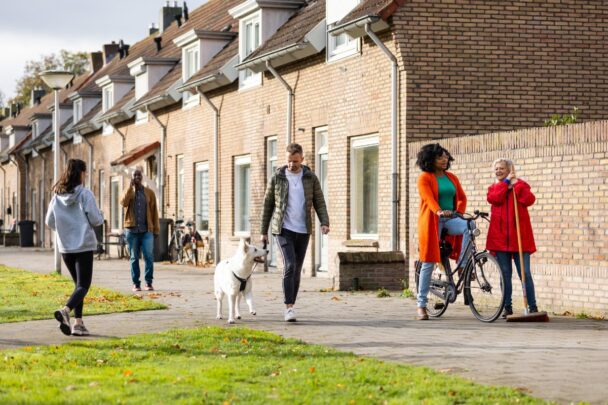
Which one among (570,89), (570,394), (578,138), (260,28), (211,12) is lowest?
(570,394)

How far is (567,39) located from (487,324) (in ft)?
28.5

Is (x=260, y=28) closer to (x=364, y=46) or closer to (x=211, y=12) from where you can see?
(x=364, y=46)

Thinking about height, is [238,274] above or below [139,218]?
below

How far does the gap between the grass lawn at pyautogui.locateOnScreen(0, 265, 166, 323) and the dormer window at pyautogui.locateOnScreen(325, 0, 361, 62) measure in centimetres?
619

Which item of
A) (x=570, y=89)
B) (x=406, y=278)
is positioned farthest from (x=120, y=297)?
(x=570, y=89)

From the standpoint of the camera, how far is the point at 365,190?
71.2ft

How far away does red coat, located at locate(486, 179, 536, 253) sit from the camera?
43.1 ft

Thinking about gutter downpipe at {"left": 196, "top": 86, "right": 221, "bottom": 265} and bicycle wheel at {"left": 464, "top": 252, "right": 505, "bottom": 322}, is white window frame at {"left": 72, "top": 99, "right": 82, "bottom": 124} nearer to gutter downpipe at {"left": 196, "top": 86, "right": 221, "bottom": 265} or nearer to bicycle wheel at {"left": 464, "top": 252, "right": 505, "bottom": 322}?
gutter downpipe at {"left": 196, "top": 86, "right": 221, "bottom": 265}

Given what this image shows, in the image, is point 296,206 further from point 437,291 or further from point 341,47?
point 341,47

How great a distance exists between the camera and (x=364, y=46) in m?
21.1

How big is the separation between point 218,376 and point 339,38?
48.4 feet

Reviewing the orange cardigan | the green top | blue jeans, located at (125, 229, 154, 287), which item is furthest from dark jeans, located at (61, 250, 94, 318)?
blue jeans, located at (125, 229, 154, 287)

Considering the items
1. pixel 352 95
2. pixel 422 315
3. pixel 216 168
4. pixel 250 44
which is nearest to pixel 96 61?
pixel 216 168

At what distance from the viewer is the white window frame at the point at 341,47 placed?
2156cm
